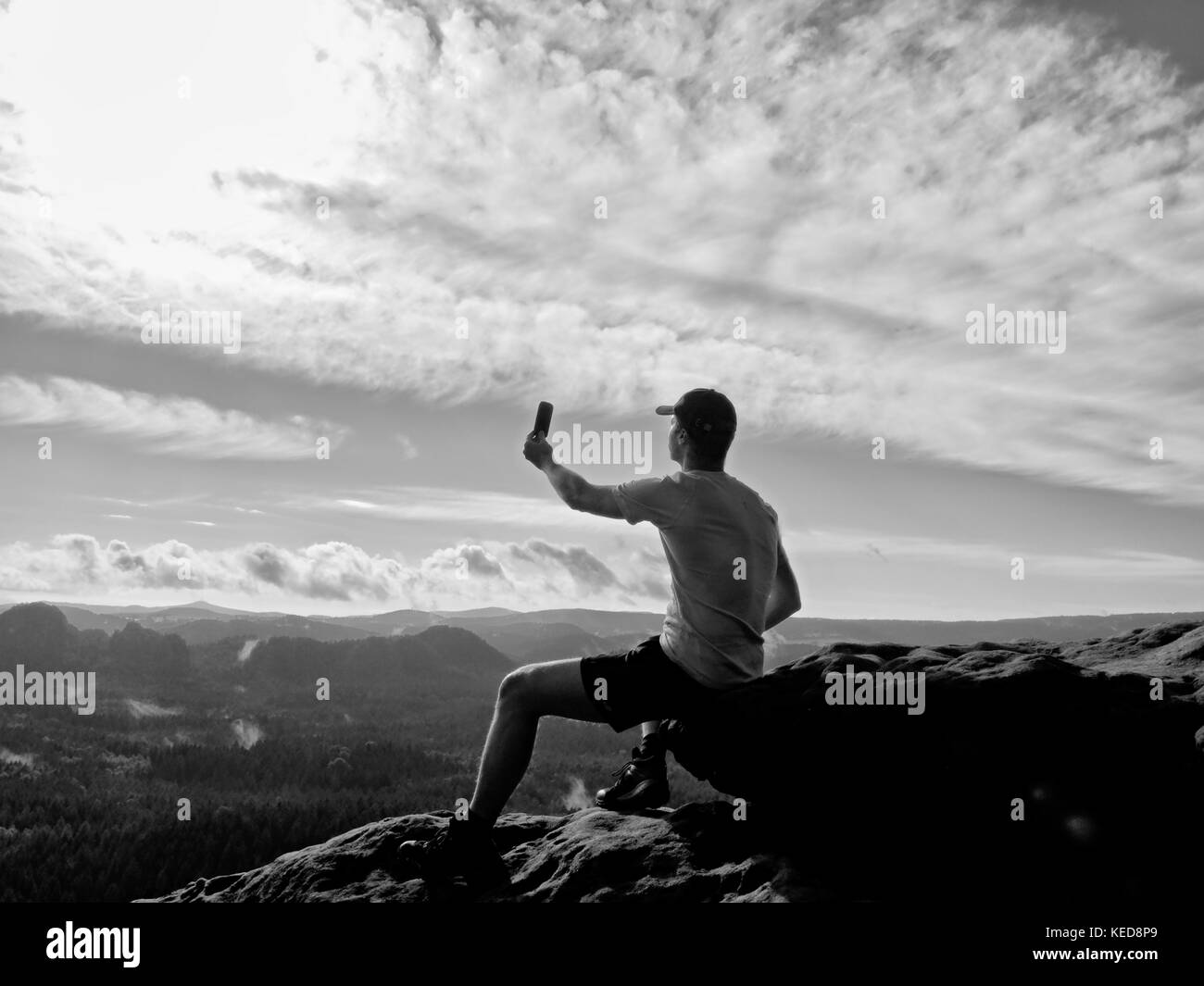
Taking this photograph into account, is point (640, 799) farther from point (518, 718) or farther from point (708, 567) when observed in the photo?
point (708, 567)

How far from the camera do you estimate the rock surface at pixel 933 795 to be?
5980 mm

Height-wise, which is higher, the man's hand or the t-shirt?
the man's hand

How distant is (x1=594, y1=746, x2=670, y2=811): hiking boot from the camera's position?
29.0 feet

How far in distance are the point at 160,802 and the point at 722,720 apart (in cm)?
19303

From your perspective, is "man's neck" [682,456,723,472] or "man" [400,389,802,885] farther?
"man's neck" [682,456,723,472]

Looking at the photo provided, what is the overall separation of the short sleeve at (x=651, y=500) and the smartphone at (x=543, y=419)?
934mm

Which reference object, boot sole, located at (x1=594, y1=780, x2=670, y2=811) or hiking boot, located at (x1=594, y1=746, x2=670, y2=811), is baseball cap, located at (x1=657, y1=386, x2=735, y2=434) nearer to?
hiking boot, located at (x1=594, y1=746, x2=670, y2=811)

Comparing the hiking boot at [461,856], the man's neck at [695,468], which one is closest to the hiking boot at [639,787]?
the hiking boot at [461,856]

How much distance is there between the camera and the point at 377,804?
149m

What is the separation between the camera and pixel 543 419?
759cm

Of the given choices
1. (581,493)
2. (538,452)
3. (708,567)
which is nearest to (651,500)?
(581,493)

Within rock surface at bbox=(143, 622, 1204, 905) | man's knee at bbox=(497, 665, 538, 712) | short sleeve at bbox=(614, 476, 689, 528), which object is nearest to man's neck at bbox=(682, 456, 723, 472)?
short sleeve at bbox=(614, 476, 689, 528)

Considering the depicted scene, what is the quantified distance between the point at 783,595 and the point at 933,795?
2.51m
